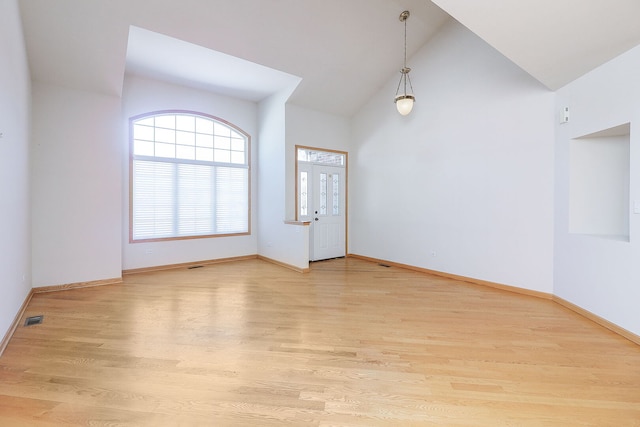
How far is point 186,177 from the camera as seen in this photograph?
5.65 meters

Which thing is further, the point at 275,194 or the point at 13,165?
the point at 275,194

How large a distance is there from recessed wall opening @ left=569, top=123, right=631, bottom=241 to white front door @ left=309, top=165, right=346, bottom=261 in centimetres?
408

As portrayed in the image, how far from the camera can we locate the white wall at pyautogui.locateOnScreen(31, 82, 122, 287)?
Answer: 3.92 metres

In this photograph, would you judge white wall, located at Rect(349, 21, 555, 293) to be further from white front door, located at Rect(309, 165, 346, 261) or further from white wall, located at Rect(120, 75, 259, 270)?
white wall, located at Rect(120, 75, 259, 270)

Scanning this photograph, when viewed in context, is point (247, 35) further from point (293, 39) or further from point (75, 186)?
point (75, 186)

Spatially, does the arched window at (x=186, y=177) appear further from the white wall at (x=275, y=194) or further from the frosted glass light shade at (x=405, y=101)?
the frosted glass light shade at (x=405, y=101)

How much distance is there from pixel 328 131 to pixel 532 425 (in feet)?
18.7

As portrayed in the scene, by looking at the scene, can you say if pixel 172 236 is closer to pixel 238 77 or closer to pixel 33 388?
pixel 238 77

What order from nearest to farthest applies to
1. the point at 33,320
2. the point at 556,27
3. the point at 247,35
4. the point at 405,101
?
the point at 556,27 < the point at 33,320 < the point at 247,35 < the point at 405,101

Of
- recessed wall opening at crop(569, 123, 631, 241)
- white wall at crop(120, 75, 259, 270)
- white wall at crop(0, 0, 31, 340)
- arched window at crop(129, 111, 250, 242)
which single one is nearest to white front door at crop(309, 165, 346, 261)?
white wall at crop(120, 75, 259, 270)

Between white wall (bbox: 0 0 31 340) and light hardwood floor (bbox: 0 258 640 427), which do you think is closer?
light hardwood floor (bbox: 0 258 640 427)

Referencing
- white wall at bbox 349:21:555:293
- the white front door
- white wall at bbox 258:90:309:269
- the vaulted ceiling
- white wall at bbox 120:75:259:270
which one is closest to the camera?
the vaulted ceiling

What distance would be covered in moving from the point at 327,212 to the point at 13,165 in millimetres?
4818

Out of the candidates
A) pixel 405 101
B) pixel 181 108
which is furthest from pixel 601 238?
pixel 181 108
